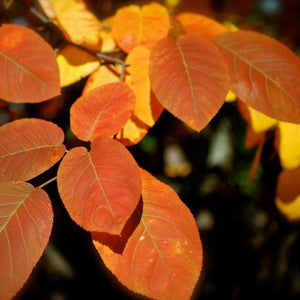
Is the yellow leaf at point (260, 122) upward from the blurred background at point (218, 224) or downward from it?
upward

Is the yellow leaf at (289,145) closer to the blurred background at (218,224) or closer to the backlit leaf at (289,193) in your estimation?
the backlit leaf at (289,193)

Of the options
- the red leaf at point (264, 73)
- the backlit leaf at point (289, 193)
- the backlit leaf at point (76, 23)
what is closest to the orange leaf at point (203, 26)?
the red leaf at point (264, 73)

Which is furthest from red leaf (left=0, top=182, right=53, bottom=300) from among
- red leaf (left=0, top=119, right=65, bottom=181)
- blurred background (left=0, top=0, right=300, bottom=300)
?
blurred background (left=0, top=0, right=300, bottom=300)

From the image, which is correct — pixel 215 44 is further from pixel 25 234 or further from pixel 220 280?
pixel 220 280

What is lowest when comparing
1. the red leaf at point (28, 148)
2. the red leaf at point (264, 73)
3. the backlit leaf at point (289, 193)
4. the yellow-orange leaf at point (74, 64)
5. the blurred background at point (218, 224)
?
the blurred background at point (218, 224)

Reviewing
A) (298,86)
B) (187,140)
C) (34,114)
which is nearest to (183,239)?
(298,86)
